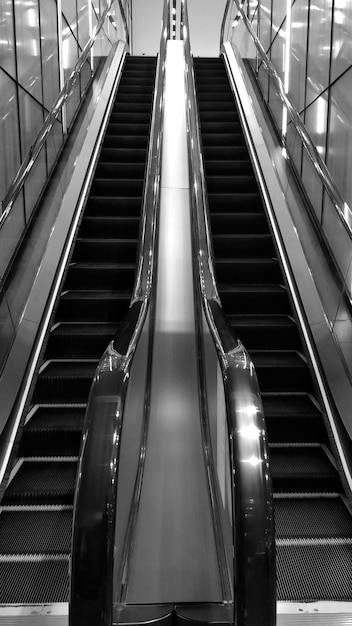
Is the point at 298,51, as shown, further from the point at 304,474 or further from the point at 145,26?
the point at 145,26

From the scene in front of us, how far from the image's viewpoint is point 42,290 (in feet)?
13.9

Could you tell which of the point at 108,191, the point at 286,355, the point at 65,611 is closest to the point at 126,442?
the point at 65,611

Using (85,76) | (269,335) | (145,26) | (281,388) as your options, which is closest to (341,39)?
(269,335)

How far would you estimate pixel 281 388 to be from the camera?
12.6 feet

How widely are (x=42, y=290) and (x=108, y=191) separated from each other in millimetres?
2131

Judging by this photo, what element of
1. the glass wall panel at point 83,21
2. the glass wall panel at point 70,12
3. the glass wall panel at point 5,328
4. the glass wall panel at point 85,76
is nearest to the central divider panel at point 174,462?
the glass wall panel at point 5,328

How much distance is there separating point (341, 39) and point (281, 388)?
10.4 ft

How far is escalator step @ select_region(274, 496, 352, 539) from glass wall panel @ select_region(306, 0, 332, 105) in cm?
403

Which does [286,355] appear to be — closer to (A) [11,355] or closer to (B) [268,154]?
(A) [11,355]

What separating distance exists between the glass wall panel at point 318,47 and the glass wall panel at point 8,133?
9.72 feet

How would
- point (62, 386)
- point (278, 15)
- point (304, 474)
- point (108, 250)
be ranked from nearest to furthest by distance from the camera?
point (304, 474)
point (62, 386)
point (108, 250)
point (278, 15)

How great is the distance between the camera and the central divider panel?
229 cm

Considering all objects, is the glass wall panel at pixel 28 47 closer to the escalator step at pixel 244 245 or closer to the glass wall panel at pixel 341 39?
the escalator step at pixel 244 245

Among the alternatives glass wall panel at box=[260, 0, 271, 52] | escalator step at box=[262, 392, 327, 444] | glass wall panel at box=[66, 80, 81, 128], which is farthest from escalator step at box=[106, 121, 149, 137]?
escalator step at box=[262, 392, 327, 444]
